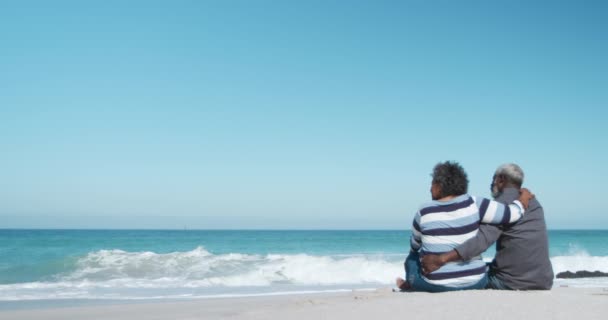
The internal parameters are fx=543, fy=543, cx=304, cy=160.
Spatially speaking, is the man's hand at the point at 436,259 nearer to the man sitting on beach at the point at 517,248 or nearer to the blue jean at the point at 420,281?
the man sitting on beach at the point at 517,248

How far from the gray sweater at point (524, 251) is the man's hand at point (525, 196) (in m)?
0.04

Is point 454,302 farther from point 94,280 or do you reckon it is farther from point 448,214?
point 94,280

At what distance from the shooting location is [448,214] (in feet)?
14.2

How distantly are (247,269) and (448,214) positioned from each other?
Answer: 14.9 meters

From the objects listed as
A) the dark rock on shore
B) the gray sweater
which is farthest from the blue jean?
the dark rock on shore

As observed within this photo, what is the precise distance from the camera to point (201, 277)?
1698 centimetres

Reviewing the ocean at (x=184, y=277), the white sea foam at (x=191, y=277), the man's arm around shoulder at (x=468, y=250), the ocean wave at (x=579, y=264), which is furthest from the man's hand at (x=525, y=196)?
the ocean wave at (x=579, y=264)

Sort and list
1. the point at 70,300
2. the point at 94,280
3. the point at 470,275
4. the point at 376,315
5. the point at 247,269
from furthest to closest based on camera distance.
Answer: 1. the point at 247,269
2. the point at 94,280
3. the point at 70,300
4. the point at 470,275
5. the point at 376,315

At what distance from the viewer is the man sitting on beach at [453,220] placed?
4.34m

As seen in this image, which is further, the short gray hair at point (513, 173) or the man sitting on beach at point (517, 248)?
the short gray hair at point (513, 173)

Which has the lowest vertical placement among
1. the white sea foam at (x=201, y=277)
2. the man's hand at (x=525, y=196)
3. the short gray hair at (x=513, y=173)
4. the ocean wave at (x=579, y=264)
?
the ocean wave at (x=579, y=264)

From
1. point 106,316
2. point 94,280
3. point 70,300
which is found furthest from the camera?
point 94,280

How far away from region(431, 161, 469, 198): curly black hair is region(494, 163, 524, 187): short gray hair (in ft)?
1.70

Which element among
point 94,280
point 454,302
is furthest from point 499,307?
point 94,280
